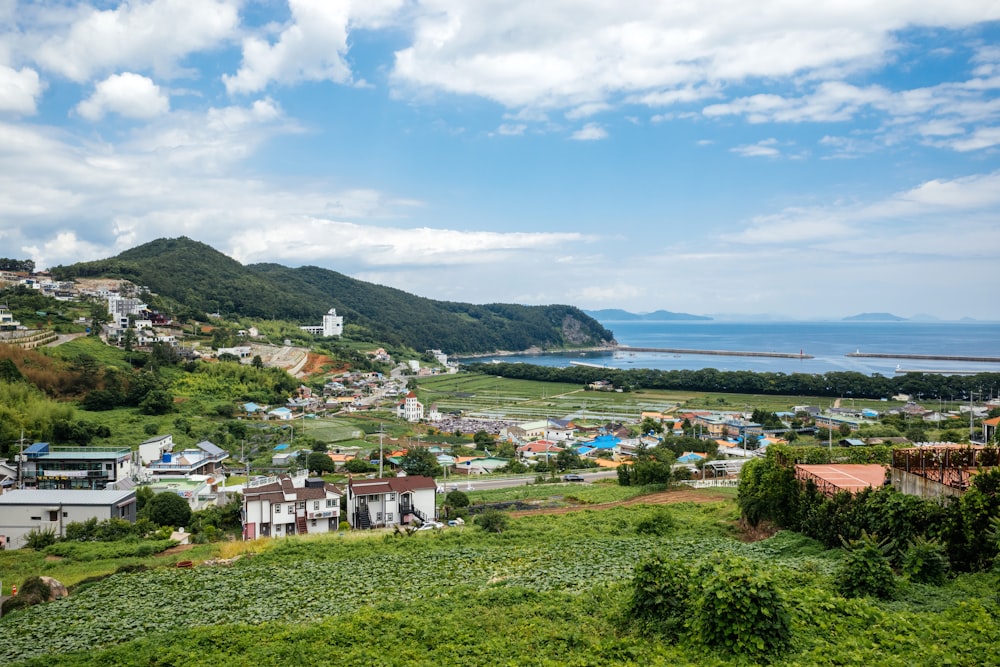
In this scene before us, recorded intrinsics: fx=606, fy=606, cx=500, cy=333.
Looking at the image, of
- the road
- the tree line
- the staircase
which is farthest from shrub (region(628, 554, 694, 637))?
the tree line

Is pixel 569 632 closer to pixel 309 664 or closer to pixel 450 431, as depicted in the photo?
pixel 309 664

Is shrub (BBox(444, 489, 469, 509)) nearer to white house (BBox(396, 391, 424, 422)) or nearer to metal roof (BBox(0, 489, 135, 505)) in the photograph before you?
metal roof (BBox(0, 489, 135, 505))


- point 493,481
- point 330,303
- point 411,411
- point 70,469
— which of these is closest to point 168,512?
point 70,469

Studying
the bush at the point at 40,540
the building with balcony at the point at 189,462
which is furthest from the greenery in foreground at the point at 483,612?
the building with balcony at the point at 189,462

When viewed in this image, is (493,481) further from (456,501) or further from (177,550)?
(177,550)

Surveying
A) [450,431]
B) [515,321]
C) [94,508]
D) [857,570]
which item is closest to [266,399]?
[450,431]

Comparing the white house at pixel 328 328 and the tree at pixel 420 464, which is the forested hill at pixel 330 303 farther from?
the tree at pixel 420 464

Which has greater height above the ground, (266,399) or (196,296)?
(196,296)
